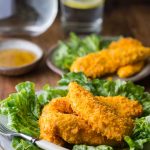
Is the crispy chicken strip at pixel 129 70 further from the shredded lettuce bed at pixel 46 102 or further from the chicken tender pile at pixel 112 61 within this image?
the shredded lettuce bed at pixel 46 102

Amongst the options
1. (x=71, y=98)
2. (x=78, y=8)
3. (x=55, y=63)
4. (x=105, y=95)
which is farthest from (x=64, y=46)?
(x=71, y=98)

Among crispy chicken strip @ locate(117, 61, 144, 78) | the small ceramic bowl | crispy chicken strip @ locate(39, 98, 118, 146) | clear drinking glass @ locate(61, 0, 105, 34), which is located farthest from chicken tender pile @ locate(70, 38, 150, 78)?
crispy chicken strip @ locate(39, 98, 118, 146)

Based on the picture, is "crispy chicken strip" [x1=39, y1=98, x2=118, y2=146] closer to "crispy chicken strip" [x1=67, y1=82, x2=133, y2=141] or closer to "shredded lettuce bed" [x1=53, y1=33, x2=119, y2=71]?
"crispy chicken strip" [x1=67, y1=82, x2=133, y2=141]

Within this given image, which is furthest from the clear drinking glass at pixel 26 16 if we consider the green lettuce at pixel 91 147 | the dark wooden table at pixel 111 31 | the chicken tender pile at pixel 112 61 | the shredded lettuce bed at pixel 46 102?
the green lettuce at pixel 91 147

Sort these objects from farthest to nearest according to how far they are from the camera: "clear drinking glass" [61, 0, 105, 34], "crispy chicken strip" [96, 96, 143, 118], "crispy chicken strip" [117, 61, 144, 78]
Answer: "clear drinking glass" [61, 0, 105, 34] < "crispy chicken strip" [117, 61, 144, 78] < "crispy chicken strip" [96, 96, 143, 118]

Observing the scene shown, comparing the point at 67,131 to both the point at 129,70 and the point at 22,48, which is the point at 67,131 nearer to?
the point at 129,70

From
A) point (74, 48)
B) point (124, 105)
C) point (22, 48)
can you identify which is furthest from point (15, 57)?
point (124, 105)

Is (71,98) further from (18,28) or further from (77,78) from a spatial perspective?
(18,28)

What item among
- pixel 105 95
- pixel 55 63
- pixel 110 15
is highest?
pixel 105 95
